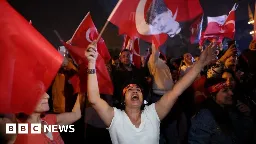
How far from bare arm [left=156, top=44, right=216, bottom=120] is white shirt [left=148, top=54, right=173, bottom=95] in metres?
2.68

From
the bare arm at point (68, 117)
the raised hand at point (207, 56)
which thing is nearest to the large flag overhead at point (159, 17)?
the raised hand at point (207, 56)

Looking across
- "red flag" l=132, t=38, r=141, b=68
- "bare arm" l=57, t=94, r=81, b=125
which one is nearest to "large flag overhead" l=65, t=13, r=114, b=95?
"bare arm" l=57, t=94, r=81, b=125

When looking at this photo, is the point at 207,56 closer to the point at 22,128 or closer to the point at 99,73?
the point at 99,73

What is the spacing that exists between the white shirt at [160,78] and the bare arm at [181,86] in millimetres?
2683

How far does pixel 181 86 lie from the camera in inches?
137

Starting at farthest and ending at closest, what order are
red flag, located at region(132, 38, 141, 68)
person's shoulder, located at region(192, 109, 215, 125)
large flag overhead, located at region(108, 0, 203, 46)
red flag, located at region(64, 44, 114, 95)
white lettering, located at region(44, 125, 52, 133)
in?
red flag, located at region(132, 38, 141, 68), red flag, located at region(64, 44, 114, 95), large flag overhead, located at region(108, 0, 203, 46), person's shoulder, located at region(192, 109, 215, 125), white lettering, located at region(44, 125, 52, 133)

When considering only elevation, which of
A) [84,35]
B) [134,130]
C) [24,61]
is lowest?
[134,130]

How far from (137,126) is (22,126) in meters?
1.25

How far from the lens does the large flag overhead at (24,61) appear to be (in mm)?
2727

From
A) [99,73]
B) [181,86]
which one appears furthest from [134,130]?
[99,73]

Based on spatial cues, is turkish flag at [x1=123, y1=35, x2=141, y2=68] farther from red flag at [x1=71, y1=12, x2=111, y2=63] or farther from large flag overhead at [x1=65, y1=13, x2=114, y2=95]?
red flag at [x1=71, y1=12, x2=111, y2=63]

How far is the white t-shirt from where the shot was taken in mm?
3264

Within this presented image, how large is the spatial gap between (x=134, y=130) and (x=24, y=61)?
1383mm

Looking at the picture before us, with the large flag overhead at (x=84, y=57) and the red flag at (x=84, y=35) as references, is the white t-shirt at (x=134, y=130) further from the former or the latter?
the red flag at (x=84, y=35)
